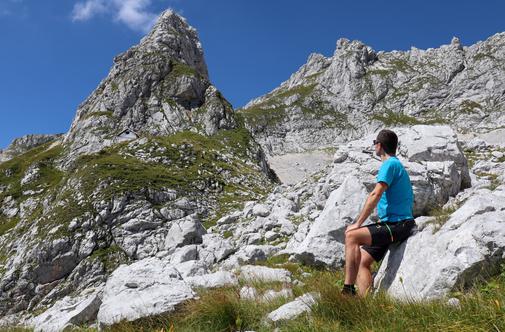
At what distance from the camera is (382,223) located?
273 inches

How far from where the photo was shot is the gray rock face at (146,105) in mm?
60281

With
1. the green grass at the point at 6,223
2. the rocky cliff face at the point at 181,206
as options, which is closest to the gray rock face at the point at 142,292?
the rocky cliff face at the point at 181,206

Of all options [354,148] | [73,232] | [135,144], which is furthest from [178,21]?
[354,148]

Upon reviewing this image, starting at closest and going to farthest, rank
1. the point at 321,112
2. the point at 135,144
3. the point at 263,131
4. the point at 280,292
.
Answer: the point at 280,292
the point at 135,144
the point at 263,131
the point at 321,112

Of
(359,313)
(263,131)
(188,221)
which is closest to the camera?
(359,313)

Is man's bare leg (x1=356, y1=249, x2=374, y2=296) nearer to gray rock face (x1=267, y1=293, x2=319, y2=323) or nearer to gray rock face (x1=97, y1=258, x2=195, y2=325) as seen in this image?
gray rock face (x1=267, y1=293, x2=319, y2=323)

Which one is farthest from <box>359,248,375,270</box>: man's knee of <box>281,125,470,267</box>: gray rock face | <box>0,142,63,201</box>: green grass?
<box>0,142,63,201</box>: green grass

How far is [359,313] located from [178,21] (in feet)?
341

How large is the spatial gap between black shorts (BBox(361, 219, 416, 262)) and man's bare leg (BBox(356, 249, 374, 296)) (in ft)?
0.35

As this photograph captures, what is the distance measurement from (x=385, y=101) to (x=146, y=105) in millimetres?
143890

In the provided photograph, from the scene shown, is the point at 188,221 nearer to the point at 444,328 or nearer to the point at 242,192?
the point at 242,192

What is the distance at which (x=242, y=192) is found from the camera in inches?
1608

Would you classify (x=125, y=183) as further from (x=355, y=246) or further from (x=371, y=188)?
(x=355, y=246)

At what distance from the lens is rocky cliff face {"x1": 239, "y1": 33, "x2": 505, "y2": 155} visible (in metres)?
159
